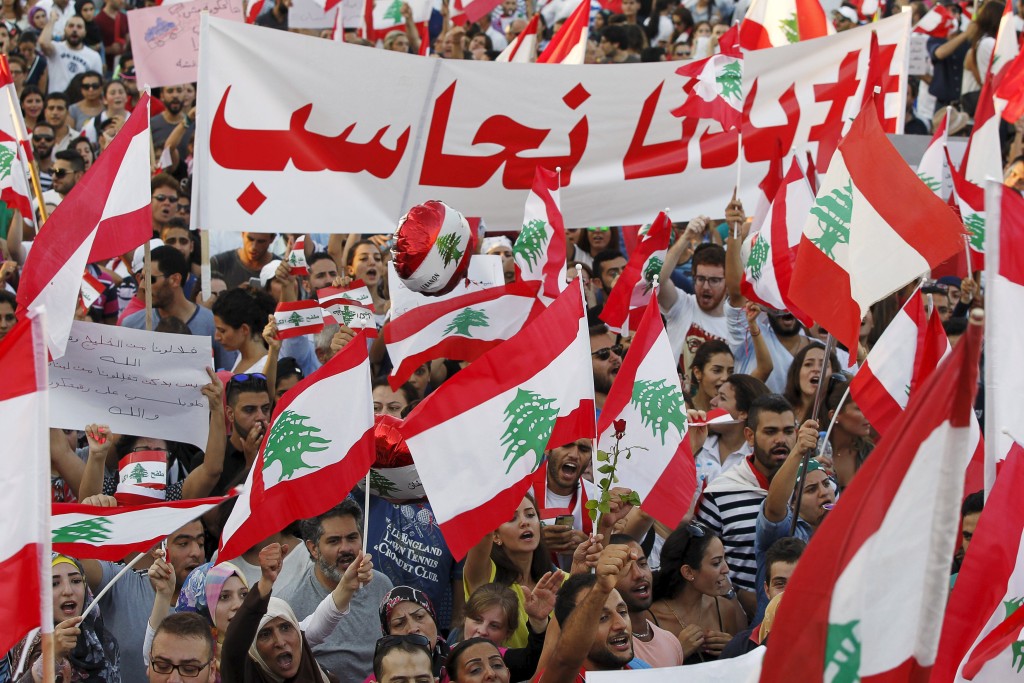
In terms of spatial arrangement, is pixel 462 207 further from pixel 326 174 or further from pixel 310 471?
pixel 310 471

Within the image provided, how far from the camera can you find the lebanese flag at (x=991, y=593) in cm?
410

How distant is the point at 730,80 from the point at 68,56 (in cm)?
727

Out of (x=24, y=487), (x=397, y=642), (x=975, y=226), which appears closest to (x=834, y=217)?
(x=975, y=226)

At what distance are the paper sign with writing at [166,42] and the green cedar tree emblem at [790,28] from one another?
3.89 m

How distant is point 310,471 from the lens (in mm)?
5066

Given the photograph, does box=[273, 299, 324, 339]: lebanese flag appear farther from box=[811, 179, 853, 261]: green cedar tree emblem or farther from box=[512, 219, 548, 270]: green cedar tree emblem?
box=[811, 179, 853, 261]: green cedar tree emblem

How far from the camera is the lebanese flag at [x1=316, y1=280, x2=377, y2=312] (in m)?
7.41

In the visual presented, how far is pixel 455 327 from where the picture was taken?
655cm

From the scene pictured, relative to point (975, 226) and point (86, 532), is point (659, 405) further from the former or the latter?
point (975, 226)

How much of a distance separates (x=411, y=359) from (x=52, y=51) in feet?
27.1

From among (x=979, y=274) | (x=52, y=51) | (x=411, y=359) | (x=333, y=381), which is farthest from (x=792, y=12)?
(x=52, y=51)

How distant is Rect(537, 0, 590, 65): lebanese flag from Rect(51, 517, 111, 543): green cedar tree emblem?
216 inches

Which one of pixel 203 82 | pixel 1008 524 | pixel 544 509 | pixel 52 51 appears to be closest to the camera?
pixel 1008 524

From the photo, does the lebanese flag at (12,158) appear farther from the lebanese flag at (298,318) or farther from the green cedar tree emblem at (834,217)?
the green cedar tree emblem at (834,217)
